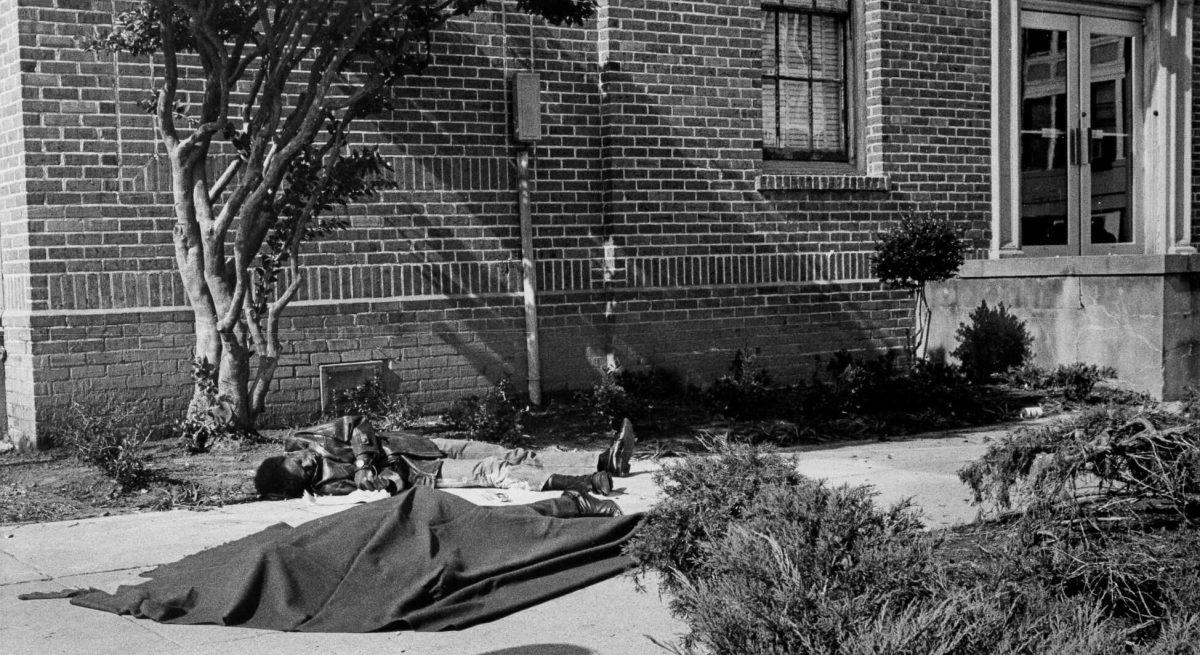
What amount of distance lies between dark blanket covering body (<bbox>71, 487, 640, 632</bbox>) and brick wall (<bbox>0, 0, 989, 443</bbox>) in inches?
157

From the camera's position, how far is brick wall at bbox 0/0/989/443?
9047 mm

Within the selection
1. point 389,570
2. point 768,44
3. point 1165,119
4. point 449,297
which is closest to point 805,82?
point 768,44

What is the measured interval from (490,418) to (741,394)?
240 cm

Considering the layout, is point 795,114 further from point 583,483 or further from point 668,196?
point 583,483

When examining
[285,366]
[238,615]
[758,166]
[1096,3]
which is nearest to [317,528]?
[238,615]

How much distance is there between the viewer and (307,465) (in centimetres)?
771

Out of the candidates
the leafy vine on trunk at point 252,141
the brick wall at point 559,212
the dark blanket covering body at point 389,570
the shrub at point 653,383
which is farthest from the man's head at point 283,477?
the shrub at point 653,383

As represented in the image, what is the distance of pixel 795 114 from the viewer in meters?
12.7

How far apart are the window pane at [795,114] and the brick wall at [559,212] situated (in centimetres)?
50

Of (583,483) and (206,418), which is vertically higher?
(206,418)

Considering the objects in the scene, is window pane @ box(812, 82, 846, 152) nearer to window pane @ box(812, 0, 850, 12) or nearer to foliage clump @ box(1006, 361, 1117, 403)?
window pane @ box(812, 0, 850, 12)

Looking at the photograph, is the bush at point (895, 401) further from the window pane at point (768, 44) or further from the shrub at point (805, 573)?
the shrub at point (805, 573)

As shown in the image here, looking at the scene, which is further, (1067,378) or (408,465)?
(1067,378)

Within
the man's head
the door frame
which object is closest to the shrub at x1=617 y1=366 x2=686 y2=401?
the man's head
